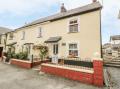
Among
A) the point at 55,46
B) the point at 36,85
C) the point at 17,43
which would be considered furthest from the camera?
the point at 17,43

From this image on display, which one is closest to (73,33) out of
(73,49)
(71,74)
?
(73,49)

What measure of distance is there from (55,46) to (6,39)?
53.5 feet

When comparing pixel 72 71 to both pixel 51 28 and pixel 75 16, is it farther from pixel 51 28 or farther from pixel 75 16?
pixel 51 28

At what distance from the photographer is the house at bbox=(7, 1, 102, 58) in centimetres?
1276

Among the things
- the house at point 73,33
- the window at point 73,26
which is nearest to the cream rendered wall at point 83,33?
the house at point 73,33

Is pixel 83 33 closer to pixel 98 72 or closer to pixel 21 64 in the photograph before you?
pixel 98 72

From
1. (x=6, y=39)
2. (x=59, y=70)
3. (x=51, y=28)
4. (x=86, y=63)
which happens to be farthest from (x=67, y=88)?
(x=6, y=39)

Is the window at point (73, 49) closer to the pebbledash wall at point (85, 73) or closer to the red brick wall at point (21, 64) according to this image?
the pebbledash wall at point (85, 73)

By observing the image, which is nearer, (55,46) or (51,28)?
(55,46)

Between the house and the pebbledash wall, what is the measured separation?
373cm

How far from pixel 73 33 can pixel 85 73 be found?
7.09 meters

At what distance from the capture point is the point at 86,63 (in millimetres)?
12883

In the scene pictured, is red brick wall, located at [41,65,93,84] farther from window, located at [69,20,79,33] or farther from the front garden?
window, located at [69,20,79,33]

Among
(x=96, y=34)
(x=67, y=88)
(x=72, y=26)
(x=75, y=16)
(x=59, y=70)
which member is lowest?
(x=67, y=88)
